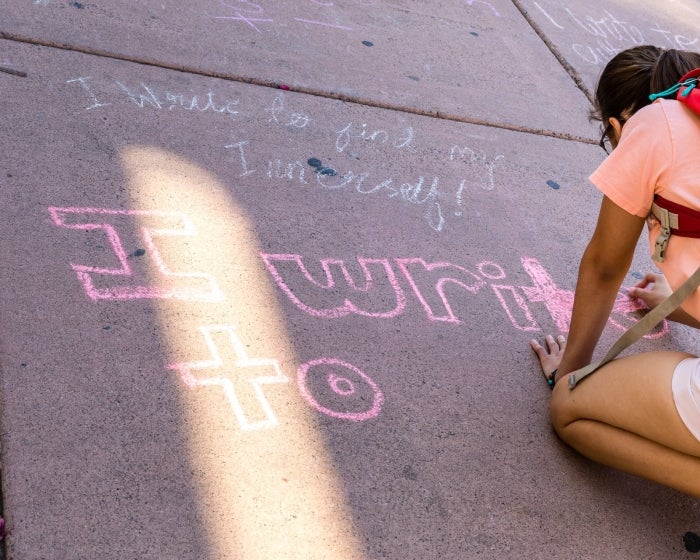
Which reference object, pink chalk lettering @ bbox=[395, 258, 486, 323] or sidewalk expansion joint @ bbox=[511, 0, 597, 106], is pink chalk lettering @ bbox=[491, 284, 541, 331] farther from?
sidewalk expansion joint @ bbox=[511, 0, 597, 106]

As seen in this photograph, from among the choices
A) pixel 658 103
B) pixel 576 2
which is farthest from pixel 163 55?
pixel 576 2

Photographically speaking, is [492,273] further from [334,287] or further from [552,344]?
[334,287]

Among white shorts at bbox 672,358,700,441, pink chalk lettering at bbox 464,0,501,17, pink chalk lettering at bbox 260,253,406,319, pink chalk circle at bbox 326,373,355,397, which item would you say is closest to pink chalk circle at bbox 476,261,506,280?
pink chalk lettering at bbox 260,253,406,319

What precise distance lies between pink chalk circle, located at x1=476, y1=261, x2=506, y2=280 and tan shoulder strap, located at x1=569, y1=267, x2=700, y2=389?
0.57 metres

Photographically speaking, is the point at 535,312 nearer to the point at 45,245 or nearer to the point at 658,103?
the point at 658,103

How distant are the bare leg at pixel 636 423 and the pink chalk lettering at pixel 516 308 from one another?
432 millimetres

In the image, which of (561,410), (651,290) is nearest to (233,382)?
(561,410)

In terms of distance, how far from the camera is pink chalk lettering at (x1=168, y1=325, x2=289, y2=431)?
1.90 metres

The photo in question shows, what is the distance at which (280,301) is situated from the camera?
2.24 m

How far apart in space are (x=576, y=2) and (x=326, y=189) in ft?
10.3

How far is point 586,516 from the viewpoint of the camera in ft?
6.40

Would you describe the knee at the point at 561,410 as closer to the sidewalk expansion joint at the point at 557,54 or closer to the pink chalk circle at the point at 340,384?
the pink chalk circle at the point at 340,384

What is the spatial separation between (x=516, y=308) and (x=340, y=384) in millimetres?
740

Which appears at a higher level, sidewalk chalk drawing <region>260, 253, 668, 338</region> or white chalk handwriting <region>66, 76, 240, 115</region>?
white chalk handwriting <region>66, 76, 240, 115</region>
